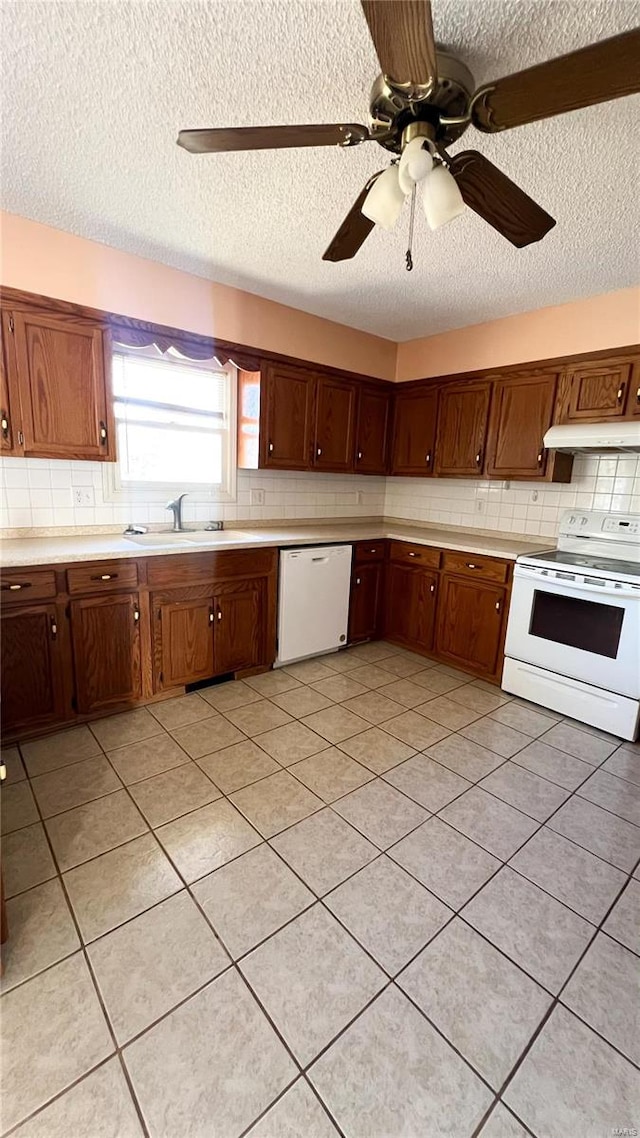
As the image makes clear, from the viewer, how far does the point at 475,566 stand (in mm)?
3264

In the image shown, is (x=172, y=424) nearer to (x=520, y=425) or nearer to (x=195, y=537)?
(x=195, y=537)

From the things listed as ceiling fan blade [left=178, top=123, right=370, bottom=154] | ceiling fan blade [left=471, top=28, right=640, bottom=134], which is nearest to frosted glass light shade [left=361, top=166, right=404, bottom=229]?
ceiling fan blade [left=178, top=123, right=370, bottom=154]

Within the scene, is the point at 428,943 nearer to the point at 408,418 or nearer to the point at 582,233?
the point at 582,233

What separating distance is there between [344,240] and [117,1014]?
247 centimetres

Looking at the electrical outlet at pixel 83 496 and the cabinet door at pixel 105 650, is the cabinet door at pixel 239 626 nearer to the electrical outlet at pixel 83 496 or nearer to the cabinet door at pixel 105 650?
the cabinet door at pixel 105 650

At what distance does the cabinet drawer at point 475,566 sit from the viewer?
3.12m

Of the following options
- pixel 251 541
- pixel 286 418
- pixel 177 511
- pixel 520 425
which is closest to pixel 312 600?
pixel 251 541

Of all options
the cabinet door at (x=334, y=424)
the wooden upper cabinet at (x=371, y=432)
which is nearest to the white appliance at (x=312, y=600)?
the cabinet door at (x=334, y=424)

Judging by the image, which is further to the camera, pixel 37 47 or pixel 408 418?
pixel 408 418

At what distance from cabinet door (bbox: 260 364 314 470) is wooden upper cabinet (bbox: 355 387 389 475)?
0.53 meters

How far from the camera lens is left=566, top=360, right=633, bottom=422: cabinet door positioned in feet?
8.98

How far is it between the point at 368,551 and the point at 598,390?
1.84m

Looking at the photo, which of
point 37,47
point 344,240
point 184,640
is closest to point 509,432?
point 344,240

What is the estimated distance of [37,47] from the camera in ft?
4.28
